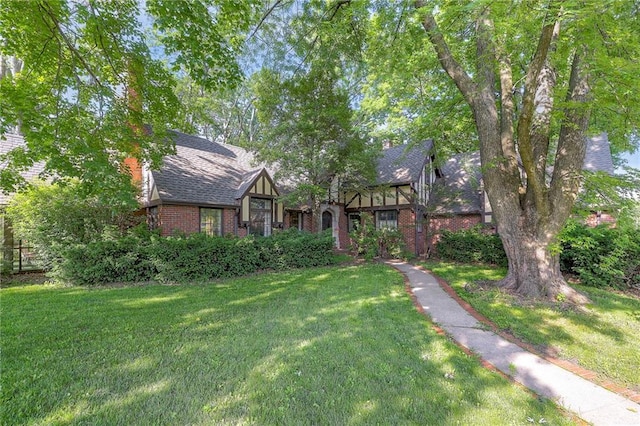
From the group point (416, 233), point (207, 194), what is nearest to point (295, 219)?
point (207, 194)

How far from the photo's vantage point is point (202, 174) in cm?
1354

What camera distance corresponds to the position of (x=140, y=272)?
29.2 feet

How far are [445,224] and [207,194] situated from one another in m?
11.9

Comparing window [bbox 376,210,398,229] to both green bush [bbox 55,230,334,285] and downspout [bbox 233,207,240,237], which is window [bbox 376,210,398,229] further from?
green bush [bbox 55,230,334,285]

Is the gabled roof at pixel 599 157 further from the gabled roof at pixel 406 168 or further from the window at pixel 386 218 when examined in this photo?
the window at pixel 386 218

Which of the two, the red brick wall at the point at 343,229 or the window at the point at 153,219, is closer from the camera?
the window at the point at 153,219

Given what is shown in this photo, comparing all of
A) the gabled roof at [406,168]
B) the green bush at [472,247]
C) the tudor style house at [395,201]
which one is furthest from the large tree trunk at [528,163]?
the gabled roof at [406,168]

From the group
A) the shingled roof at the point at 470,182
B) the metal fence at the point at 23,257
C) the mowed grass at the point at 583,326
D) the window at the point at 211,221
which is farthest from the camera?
the shingled roof at the point at 470,182

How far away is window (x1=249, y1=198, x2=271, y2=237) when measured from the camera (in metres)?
14.0

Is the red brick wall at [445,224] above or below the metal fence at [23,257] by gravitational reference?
above

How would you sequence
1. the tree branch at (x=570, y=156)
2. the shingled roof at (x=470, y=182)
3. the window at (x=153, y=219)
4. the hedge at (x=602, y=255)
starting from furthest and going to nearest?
the shingled roof at (x=470, y=182)
the window at (x=153, y=219)
the hedge at (x=602, y=255)
the tree branch at (x=570, y=156)

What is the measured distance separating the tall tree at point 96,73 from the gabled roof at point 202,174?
10.4ft

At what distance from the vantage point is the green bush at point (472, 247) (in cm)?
1171

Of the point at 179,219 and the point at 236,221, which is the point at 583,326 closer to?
the point at 236,221
